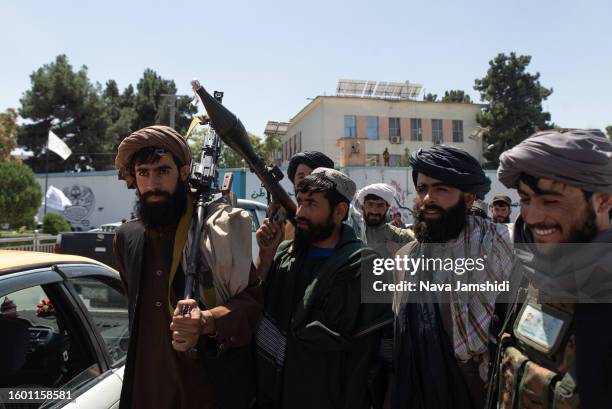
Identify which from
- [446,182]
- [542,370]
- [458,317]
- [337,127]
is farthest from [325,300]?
[337,127]

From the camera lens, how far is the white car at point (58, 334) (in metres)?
2.12

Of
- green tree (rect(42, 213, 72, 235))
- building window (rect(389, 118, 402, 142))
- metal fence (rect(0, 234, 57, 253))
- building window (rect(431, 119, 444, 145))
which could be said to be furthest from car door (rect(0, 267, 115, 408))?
building window (rect(431, 119, 444, 145))

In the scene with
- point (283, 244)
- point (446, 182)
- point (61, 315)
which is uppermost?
point (446, 182)

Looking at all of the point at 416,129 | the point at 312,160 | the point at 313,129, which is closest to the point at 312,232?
the point at 312,160

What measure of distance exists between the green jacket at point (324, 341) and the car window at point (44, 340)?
97 cm

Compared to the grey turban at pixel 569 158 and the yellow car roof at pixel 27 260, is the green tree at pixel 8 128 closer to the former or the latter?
the yellow car roof at pixel 27 260

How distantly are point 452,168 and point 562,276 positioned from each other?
810mm

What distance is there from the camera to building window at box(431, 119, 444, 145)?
115ft

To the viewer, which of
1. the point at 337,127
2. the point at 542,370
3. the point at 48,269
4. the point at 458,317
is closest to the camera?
the point at 542,370

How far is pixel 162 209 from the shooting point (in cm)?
210

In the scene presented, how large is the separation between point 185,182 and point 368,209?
2.25 metres

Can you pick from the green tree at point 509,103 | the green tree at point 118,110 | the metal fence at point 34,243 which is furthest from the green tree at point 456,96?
the metal fence at point 34,243

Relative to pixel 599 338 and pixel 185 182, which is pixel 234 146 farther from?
pixel 599 338

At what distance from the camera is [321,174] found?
93.0 inches
